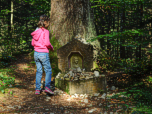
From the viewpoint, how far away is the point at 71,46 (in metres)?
6.95

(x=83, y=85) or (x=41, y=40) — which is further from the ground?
(x=41, y=40)

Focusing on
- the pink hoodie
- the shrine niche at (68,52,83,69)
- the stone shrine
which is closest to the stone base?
the stone shrine

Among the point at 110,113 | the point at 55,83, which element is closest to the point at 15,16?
the point at 55,83

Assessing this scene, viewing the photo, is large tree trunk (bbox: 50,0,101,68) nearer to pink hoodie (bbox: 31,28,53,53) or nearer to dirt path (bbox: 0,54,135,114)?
pink hoodie (bbox: 31,28,53,53)

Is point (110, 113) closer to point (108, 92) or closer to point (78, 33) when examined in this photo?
point (108, 92)

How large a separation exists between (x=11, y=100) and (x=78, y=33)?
14.3ft

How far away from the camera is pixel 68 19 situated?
24.3 feet

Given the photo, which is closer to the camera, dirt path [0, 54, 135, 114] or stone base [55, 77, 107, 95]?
dirt path [0, 54, 135, 114]

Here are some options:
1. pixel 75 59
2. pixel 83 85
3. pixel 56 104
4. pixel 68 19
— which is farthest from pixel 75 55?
pixel 56 104

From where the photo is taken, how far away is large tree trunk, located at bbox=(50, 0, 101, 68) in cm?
739

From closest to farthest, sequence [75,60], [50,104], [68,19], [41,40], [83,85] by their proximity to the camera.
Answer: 1. [50,104]
2. [41,40]
3. [83,85]
4. [75,60]
5. [68,19]

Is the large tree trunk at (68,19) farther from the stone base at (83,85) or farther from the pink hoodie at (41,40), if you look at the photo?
the pink hoodie at (41,40)

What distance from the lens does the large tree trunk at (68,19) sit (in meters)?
7.39

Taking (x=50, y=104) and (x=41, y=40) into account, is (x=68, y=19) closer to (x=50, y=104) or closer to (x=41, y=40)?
(x=41, y=40)
